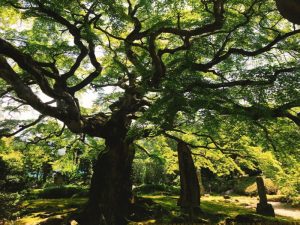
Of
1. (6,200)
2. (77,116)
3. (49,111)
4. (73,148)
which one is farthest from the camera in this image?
(73,148)

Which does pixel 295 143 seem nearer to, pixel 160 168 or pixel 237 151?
pixel 237 151

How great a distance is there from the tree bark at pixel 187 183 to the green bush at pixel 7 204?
5991 mm

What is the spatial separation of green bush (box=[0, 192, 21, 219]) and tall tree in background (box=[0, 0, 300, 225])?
8.53ft

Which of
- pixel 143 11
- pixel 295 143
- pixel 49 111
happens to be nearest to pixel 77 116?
pixel 49 111

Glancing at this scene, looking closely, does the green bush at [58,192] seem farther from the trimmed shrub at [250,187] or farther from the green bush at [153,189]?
the trimmed shrub at [250,187]

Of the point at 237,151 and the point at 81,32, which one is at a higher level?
the point at 81,32

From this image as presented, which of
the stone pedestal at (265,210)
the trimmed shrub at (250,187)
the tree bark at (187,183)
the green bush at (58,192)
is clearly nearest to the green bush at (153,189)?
the green bush at (58,192)

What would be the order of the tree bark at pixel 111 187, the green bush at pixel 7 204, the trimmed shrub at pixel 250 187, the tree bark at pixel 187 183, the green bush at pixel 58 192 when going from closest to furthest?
1. the green bush at pixel 7 204
2. the tree bark at pixel 111 187
3. the tree bark at pixel 187 183
4. the green bush at pixel 58 192
5. the trimmed shrub at pixel 250 187

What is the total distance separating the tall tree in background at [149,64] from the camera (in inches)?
325

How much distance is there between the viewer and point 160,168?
32844 millimetres

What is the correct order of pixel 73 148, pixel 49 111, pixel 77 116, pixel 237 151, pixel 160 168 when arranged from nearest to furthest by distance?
1. pixel 49 111
2. pixel 77 116
3. pixel 237 151
4. pixel 73 148
5. pixel 160 168

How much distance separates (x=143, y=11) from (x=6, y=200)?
7.45 metres

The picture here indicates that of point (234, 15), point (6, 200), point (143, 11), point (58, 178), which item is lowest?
point (6, 200)

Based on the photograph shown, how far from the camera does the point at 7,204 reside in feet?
26.1
